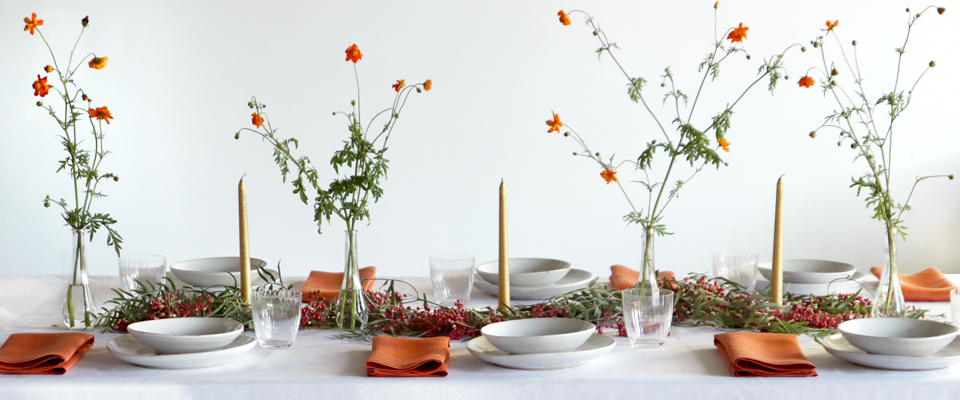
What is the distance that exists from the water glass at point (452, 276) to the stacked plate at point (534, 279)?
96mm

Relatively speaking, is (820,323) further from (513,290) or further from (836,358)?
(513,290)

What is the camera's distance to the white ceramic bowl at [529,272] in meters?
1.73

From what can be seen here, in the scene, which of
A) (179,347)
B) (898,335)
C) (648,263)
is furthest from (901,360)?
(179,347)

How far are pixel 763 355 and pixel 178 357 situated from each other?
2.85 feet

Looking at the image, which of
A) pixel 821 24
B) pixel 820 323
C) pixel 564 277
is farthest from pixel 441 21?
pixel 820 323

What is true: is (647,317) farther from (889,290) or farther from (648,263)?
(889,290)

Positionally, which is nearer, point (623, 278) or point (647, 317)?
point (647, 317)

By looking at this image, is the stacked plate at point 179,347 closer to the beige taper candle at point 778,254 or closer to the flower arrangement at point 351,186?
the flower arrangement at point 351,186

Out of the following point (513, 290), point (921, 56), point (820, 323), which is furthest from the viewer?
point (921, 56)

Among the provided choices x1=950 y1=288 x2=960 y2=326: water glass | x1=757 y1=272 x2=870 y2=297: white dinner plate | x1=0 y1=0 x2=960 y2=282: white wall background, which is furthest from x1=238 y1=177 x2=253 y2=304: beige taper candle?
x1=0 y1=0 x2=960 y2=282: white wall background

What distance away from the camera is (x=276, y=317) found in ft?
4.21

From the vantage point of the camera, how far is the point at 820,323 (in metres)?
1.40

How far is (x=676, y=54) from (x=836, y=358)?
8.81 ft

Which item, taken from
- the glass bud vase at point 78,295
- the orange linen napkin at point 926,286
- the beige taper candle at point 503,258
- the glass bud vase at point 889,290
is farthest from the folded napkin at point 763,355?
the glass bud vase at point 78,295
